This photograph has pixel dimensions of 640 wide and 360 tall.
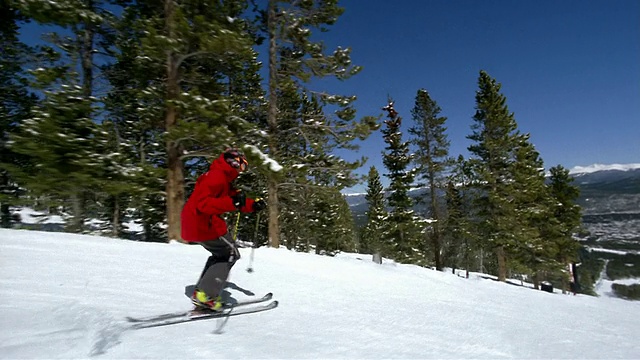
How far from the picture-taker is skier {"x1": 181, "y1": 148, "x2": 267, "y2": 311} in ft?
12.4

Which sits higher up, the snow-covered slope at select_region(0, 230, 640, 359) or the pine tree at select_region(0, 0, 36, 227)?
the pine tree at select_region(0, 0, 36, 227)

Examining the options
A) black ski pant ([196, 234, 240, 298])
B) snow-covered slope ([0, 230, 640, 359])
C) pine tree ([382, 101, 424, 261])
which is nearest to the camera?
snow-covered slope ([0, 230, 640, 359])

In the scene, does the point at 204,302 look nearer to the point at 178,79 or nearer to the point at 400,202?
the point at 178,79

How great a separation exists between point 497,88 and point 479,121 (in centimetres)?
282

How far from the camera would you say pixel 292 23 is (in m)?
14.2

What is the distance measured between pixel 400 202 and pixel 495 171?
7.69 m

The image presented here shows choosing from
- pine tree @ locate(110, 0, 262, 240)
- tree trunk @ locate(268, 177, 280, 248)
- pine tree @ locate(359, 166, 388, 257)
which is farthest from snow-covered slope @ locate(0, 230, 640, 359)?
pine tree @ locate(359, 166, 388, 257)

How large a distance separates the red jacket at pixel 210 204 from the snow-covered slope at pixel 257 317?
1045mm

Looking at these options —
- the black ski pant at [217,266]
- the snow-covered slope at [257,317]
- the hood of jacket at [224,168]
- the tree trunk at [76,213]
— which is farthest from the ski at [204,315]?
the tree trunk at [76,213]

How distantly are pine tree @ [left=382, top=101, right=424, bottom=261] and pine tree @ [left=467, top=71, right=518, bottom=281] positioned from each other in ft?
17.8

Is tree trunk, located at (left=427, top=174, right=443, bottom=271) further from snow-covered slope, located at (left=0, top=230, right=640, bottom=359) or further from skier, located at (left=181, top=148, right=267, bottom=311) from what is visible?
skier, located at (left=181, top=148, right=267, bottom=311)

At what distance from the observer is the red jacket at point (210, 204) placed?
3.73 m

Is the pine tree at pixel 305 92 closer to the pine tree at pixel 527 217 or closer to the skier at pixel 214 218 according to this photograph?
the skier at pixel 214 218

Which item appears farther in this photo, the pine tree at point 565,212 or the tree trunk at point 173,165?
the pine tree at point 565,212
